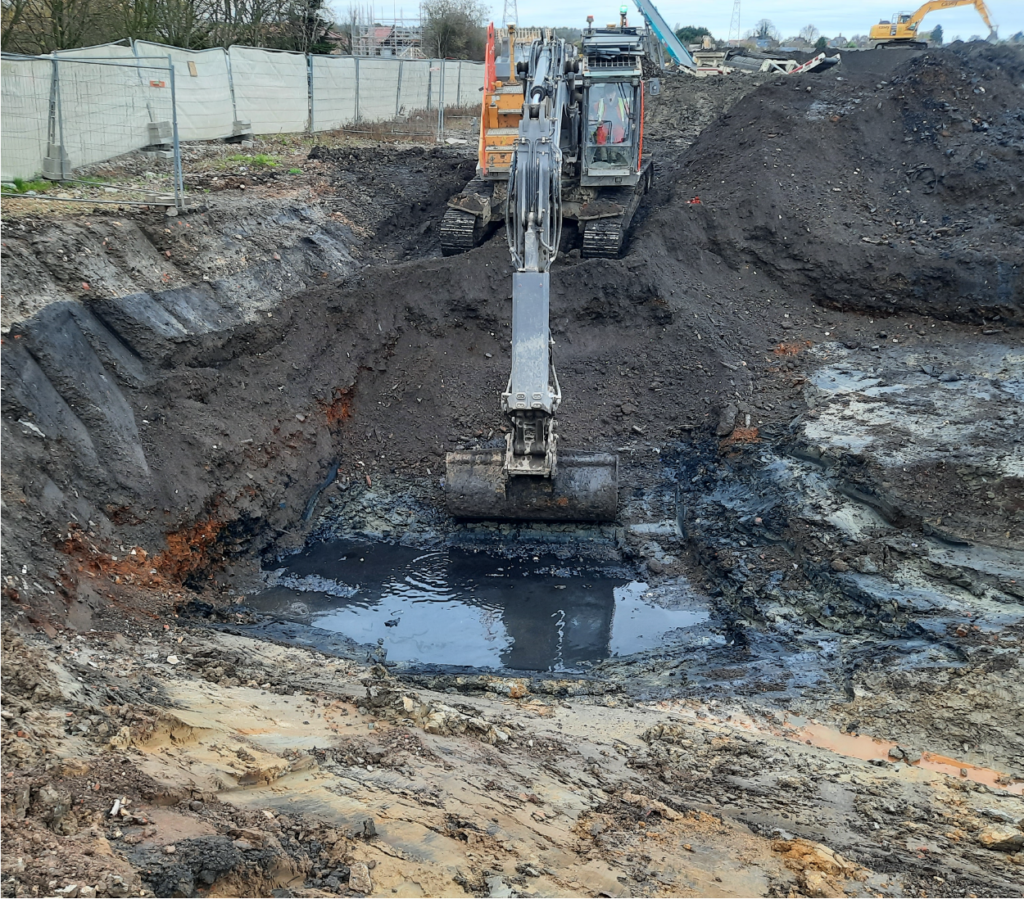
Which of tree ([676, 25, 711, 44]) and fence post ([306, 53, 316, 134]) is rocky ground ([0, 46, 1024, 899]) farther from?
tree ([676, 25, 711, 44])

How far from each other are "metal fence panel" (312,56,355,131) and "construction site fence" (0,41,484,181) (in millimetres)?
24

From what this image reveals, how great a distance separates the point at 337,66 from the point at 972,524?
17.7 meters

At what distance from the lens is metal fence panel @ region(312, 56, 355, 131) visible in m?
20.0

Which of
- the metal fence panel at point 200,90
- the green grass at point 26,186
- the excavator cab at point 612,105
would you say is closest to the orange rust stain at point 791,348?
the excavator cab at point 612,105

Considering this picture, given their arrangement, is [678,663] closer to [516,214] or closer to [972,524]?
[972,524]

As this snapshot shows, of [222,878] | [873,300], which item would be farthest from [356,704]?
[873,300]

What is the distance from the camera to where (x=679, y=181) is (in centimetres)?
1602

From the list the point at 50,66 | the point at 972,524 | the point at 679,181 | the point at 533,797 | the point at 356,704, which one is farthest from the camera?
the point at 679,181

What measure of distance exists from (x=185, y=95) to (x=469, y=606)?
1196 centimetres

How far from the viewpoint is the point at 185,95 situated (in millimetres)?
15781

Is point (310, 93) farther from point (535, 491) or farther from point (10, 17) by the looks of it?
point (535, 491)

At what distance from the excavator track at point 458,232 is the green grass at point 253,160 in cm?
393

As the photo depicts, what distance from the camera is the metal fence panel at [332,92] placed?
65.8 feet

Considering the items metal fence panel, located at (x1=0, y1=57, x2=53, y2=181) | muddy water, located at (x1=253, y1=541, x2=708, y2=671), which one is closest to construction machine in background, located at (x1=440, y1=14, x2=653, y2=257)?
metal fence panel, located at (x1=0, y1=57, x2=53, y2=181)
